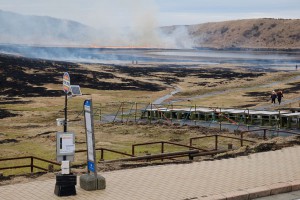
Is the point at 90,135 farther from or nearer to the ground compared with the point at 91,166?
farther from the ground

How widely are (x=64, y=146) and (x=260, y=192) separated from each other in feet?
15.6

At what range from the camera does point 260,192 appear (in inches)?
570

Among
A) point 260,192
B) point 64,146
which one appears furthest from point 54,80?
point 260,192

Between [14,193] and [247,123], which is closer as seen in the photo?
[14,193]

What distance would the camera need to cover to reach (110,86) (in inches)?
2844

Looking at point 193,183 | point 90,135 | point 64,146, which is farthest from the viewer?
point 193,183

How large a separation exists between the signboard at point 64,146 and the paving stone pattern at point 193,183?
90cm

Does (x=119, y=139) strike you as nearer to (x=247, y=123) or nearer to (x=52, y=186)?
(x=247, y=123)

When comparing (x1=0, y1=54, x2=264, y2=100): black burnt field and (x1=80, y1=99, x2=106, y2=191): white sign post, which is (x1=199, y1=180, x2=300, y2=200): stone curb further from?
(x1=0, y1=54, x2=264, y2=100): black burnt field

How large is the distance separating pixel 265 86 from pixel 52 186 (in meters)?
61.3

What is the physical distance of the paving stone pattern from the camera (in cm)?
1404

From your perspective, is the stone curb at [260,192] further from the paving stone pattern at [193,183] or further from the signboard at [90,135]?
the signboard at [90,135]

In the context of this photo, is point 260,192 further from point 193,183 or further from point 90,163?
point 90,163

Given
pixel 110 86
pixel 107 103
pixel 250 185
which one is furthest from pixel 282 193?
pixel 110 86
